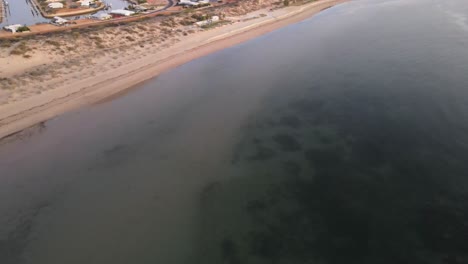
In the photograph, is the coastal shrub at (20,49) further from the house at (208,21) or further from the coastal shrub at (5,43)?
the house at (208,21)

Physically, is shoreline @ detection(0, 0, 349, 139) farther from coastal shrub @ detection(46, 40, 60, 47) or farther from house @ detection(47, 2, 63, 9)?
house @ detection(47, 2, 63, 9)

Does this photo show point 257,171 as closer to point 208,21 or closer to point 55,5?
point 208,21

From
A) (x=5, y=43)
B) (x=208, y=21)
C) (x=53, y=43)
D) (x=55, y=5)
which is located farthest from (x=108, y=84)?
(x=55, y=5)

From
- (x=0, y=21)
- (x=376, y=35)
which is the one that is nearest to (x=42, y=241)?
(x=376, y=35)

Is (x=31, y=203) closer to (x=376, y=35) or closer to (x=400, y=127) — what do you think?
(x=400, y=127)

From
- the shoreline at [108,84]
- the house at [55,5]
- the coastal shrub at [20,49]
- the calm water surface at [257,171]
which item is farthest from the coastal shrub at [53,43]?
the house at [55,5]

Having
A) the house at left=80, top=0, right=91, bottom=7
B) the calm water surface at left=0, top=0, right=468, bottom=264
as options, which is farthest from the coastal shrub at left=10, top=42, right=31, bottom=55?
the house at left=80, top=0, right=91, bottom=7
